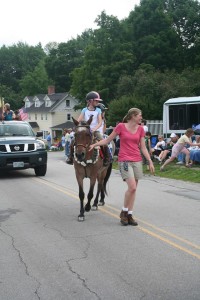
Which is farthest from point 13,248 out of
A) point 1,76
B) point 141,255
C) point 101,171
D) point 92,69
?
point 1,76

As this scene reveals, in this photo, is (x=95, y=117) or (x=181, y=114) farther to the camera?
(x=181, y=114)

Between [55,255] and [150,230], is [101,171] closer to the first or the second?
[150,230]

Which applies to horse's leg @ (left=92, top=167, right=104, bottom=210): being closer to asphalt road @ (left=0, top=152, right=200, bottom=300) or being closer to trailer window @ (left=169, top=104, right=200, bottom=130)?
asphalt road @ (left=0, top=152, right=200, bottom=300)

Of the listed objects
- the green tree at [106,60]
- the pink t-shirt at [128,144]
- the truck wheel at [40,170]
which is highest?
the green tree at [106,60]

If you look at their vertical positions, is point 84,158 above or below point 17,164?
above

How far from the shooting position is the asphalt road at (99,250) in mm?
5298

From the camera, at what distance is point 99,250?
6.85 metres

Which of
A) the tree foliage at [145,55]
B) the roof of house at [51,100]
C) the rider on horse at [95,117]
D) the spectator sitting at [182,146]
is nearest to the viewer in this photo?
the rider on horse at [95,117]

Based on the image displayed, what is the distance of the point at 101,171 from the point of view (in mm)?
10008

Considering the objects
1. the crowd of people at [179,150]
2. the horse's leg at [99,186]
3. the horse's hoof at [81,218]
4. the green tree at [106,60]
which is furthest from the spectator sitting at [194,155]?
the green tree at [106,60]

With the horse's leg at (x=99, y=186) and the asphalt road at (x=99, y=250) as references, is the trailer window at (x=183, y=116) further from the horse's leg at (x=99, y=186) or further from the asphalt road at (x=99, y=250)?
the horse's leg at (x=99, y=186)

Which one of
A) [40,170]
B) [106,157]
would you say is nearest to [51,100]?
[40,170]

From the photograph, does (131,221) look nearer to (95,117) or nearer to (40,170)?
(95,117)

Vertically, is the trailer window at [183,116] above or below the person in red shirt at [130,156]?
above
